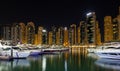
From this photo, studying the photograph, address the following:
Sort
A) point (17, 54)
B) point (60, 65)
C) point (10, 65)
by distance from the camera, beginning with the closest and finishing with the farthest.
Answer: point (10, 65) → point (60, 65) → point (17, 54)

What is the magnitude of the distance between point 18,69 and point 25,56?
22113 mm

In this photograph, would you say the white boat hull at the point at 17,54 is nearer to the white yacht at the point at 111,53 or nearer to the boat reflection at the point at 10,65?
the boat reflection at the point at 10,65

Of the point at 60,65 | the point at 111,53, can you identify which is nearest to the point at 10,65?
the point at 60,65

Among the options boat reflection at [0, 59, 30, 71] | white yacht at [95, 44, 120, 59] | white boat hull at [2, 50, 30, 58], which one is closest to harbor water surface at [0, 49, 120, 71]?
boat reflection at [0, 59, 30, 71]

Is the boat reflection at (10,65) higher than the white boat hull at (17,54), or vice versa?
the white boat hull at (17,54)

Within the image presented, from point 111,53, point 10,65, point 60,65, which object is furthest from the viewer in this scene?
point 111,53

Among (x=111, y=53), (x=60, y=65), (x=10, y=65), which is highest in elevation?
(x=111, y=53)

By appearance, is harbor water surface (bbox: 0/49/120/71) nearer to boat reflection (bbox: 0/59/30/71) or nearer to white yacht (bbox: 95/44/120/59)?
boat reflection (bbox: 0/59/30/71)

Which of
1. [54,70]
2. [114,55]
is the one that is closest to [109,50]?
[114,55]

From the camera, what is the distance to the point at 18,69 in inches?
1887

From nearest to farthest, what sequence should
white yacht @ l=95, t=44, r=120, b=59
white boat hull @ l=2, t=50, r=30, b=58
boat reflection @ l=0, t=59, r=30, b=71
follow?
boat reflection @ l=0, t=59, r=30, b=71
white yacht @ l=95, t=44, r=120, b=59
white boat hull @ l=2, t=50, r=30, b=58

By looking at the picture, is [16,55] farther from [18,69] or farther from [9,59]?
[18,69]

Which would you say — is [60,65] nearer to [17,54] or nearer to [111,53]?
[111,53]

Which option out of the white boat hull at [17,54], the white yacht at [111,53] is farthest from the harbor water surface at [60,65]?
the white boat hull at [17,54]
